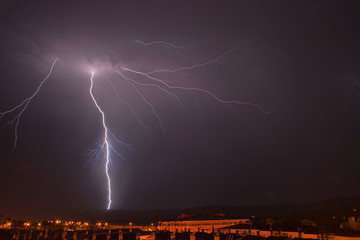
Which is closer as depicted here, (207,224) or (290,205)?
(207,224)

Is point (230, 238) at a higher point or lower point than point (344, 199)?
lower

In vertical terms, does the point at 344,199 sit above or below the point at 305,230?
above

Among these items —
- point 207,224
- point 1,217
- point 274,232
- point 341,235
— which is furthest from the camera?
point 1,217

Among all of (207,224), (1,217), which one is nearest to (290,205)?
(207,224)

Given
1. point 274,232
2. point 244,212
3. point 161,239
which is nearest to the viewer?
point 161,239

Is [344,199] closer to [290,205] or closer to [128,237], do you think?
[290,205]

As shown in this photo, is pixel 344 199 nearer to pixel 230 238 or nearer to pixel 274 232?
pixel 274 232

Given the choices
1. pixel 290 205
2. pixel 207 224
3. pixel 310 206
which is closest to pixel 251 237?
pixel 207 224

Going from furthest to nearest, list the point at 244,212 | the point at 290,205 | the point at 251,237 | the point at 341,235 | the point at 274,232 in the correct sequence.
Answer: the point at 244,212, the point at 290,205, the point at 274,232, the point at 341,235, the point at 251,237

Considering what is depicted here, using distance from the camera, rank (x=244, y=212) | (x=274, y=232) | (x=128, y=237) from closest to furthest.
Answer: (x=274, y=232) → (x=128, y=237) → (x=244, y=212)
